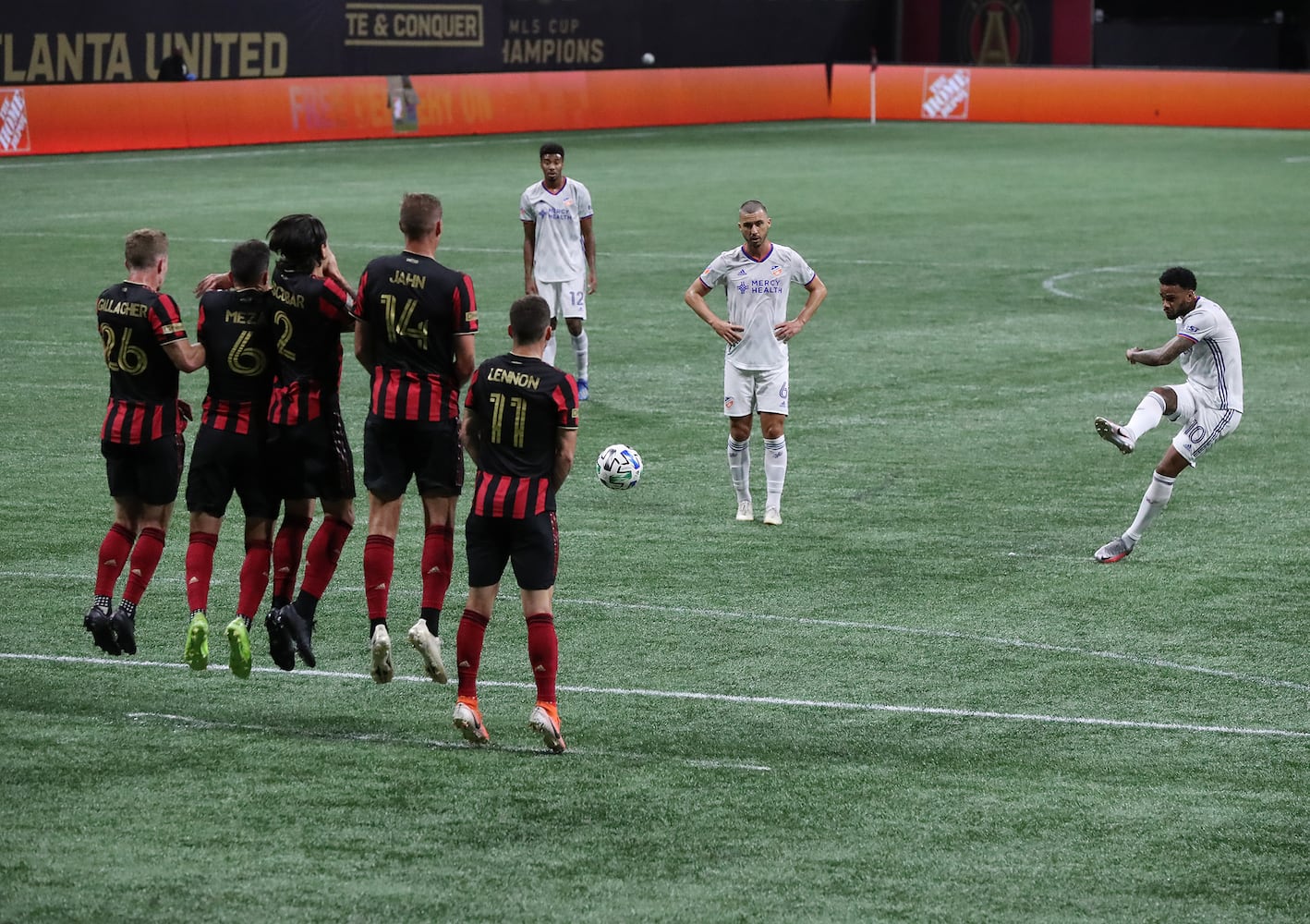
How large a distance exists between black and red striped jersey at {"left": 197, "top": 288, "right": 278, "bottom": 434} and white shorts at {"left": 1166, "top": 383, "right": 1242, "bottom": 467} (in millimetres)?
6464

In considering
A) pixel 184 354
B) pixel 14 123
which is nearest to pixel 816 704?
pixel 184 354

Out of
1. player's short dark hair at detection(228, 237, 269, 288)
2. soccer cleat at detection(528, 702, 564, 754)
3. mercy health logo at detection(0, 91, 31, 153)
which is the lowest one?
soccer cleat at detection(528, 702, 564, 754)

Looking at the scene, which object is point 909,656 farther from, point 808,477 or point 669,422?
point 669,422

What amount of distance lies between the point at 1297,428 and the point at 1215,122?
39613 millimetres

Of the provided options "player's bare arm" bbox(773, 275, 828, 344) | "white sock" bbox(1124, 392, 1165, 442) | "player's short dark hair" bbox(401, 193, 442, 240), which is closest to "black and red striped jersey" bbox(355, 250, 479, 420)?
"player's short dark hair" bbox(401, 193, 442, 240)

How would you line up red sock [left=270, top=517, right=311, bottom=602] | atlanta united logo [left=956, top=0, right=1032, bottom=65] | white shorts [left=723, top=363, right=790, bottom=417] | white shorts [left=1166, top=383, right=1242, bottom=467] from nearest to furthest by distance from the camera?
red sock [left=270, top=517, right=311, bottom=602] < white shorts [left=1166, top=383, right=1242, bottom=467] < white shorts [left=723, top=363, right=790, bottom=417] < atlanta united logo [left=956, top=0, right=1032, bottom=65]

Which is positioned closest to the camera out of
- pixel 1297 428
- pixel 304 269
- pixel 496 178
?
pixel 304 269

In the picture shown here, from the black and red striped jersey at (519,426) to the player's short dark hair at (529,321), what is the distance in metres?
0.12

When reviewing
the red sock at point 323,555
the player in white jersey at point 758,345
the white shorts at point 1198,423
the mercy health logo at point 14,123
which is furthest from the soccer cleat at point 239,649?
the mercy health logo at point 14,123

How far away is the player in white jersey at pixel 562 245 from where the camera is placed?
1830 cm

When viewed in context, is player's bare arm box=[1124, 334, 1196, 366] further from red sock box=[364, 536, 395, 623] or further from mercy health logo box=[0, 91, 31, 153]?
mercy health logo box=[0, 91, 31, 153]

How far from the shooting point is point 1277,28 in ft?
190

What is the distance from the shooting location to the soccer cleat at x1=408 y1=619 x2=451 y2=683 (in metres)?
9.20

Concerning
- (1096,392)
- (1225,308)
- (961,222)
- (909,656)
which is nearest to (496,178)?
(961,222)
